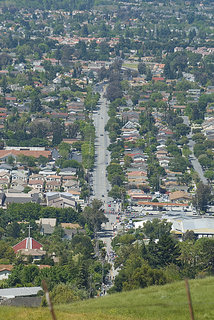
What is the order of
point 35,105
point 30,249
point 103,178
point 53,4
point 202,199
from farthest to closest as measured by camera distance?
point 53,4, point 35,105, point 103,178, point 202,199, point 30,249

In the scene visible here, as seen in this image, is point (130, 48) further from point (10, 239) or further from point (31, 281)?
point (31, 281)

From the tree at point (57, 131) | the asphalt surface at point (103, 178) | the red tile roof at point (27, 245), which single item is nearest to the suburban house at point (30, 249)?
the red tile roof at point (27, 245)

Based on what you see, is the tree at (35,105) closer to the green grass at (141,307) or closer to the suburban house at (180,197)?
the suburban house at (180,197)

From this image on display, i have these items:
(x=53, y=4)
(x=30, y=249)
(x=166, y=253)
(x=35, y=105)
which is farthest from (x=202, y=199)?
(x=53, y=4)

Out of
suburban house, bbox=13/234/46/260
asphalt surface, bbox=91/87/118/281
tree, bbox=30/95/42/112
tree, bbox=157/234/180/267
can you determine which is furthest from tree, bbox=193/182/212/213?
tree, bbox=30/95/42/112

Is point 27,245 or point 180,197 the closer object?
point 27,245

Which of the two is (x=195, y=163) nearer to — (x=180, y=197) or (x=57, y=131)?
(x=180, y=197)

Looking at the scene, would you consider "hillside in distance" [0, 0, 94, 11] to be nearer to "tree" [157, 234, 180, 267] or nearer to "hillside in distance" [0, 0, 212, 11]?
"hillside in distance" [0, 0, 212, 11]

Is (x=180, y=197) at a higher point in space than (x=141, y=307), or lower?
higher

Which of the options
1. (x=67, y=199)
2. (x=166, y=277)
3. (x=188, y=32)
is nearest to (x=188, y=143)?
(x=67, y=199)
